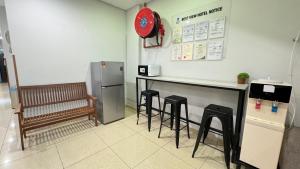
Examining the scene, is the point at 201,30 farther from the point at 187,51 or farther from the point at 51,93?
the point at 51,93

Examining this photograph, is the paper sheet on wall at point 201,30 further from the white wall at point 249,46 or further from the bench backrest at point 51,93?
the bench backrest at point 51,93

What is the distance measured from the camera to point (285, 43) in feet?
5.49

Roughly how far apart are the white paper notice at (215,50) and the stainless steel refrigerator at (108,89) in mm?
1791

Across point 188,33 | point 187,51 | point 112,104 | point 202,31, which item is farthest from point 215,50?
point 112,104

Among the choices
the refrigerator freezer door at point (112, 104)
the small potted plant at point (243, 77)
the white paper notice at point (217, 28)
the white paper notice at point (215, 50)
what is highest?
the white paper notice at point (217, 28)

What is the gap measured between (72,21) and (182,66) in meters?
2.48

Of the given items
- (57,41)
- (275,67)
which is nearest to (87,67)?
(57,41)

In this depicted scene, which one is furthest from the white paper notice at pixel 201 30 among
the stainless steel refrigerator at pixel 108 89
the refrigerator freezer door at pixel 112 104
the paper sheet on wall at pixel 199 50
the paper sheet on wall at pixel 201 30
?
the refrigerator freezer door at pixel 112 104

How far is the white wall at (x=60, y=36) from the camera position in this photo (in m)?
2.29

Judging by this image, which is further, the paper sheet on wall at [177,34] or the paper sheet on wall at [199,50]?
the paper sheet on wall at [177,34]

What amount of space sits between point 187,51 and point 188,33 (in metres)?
0.33

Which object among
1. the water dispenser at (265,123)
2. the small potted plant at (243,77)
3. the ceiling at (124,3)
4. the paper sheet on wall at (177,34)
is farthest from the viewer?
the ceiling at (124,3)

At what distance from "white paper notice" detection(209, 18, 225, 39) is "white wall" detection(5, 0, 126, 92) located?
2399mm

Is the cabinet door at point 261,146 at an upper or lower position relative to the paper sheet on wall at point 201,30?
lower
